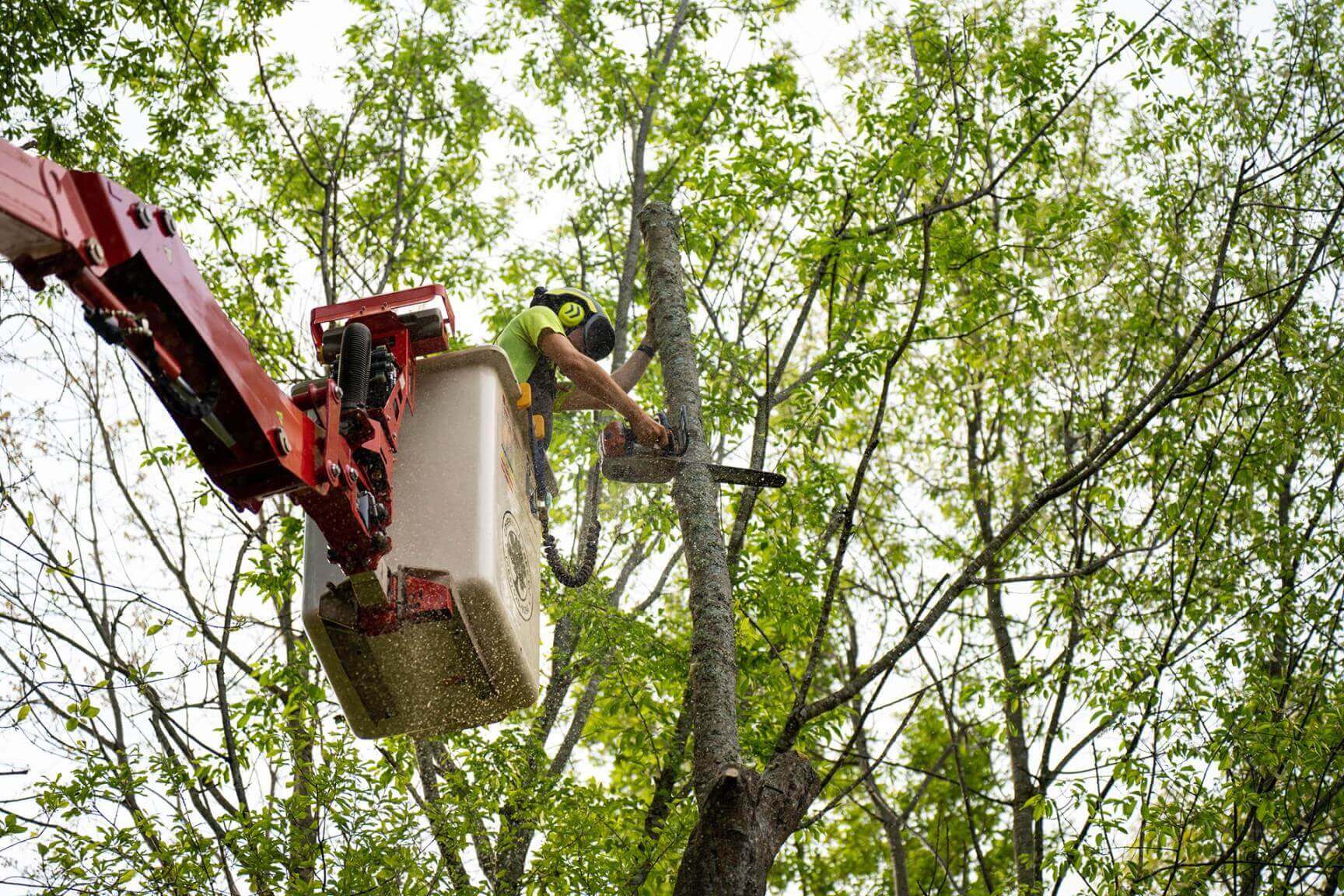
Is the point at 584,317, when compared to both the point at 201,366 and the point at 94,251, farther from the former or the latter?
the point at 94,251

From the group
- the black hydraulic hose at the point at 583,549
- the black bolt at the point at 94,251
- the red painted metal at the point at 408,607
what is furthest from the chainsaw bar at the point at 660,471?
the black bolt at the point at 94,251

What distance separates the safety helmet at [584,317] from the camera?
14.6 ft

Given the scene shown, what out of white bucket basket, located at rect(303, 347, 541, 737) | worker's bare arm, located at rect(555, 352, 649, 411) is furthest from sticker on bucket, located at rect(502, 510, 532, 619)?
worker's bare arm, located at rect(555, 352, 649, 411)

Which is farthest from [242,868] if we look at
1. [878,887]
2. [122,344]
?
[878,887]

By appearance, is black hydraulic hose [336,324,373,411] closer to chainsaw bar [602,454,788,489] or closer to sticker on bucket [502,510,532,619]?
sticker on bucket [502,510,532,619]

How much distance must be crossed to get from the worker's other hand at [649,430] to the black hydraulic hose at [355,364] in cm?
120

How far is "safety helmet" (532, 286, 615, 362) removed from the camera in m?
4.46

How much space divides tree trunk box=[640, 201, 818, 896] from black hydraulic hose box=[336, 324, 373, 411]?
122 centimetres

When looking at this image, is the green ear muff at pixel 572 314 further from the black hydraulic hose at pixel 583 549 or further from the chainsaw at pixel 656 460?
the black hydraulic hose at pixel 583 549

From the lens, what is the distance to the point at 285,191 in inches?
352

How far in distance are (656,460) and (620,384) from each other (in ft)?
1.59

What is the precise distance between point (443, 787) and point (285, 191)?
185 inches

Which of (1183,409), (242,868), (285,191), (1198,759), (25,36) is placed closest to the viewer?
(242,868)

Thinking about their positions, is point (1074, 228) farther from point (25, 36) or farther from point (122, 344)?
point (122, 344)
